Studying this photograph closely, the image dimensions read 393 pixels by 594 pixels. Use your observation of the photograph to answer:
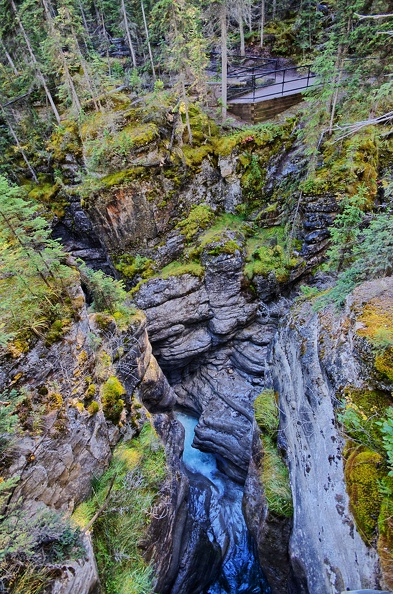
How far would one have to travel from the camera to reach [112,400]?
8.54 m

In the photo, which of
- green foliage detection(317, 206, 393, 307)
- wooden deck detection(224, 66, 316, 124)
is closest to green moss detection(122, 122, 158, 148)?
wooden deck detection(224, 66, 316, 124)

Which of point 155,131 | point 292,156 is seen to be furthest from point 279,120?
point 155,131

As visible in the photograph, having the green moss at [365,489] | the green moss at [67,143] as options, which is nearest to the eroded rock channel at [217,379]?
the green moss at [365,489]

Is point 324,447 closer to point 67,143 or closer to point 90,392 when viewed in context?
point 90,392

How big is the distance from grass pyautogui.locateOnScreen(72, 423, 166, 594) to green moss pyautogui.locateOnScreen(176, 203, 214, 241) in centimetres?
1120

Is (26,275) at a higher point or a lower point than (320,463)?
higher

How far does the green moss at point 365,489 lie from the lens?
4469 mm

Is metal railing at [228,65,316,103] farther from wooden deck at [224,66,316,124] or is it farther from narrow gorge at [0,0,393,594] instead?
narrow gorge at [0,0,393,594]

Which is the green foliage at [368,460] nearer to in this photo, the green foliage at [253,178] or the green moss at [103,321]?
the green moss at [103,321]

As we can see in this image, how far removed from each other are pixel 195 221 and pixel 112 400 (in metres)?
11.2

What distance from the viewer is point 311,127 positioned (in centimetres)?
1403

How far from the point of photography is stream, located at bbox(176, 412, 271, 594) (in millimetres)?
12086

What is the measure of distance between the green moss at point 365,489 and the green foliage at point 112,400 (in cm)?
611

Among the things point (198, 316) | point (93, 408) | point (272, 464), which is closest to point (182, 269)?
point (198, 316)
